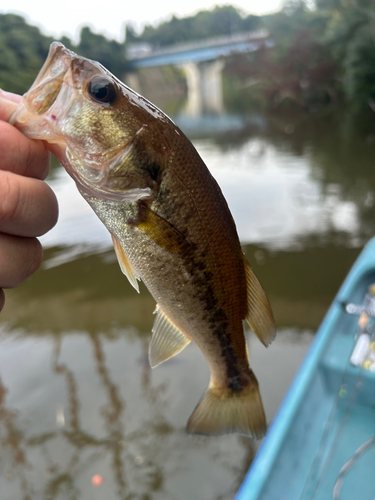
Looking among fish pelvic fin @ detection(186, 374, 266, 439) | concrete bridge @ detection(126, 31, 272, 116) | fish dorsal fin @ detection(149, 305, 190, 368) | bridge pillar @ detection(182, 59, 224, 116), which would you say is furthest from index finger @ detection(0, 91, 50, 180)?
bridge pillar @ detection(182, 59, 224, 116)

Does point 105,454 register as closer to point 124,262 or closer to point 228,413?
point 228,413

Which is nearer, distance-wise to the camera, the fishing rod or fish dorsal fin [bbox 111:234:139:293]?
fish dorsal fin [bbox 111:234:139:293]

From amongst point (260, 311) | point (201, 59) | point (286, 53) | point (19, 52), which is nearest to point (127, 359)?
point (260, 311)

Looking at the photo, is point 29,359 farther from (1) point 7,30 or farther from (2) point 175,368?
(1) point 7,30

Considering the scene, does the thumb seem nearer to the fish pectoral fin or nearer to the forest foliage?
the fish pectoral fin

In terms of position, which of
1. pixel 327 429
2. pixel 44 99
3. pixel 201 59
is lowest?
pixel 327 429

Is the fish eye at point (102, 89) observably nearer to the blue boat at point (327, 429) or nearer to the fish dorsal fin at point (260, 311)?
the fish dorsal fin at point (260, 311)

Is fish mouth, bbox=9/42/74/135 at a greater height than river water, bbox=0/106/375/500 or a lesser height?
greater
